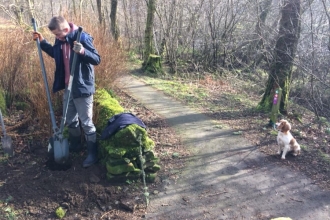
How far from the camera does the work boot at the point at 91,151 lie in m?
4.49

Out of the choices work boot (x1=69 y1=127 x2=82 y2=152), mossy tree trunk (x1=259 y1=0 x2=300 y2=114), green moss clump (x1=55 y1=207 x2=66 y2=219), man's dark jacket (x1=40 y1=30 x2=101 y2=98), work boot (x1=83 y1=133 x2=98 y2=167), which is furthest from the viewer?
mossy tree trunk (x1=259 y1=0 x2=300 y2=114)

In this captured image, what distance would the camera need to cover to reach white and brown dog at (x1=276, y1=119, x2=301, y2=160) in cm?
522

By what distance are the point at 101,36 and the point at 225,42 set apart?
27.5 feet

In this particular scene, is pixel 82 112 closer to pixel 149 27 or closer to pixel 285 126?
pixel 285 126

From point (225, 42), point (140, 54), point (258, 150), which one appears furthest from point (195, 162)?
point (140, 54)

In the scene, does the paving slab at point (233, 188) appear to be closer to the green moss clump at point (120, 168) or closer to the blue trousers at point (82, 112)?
the green moss clump at point (120, 168)

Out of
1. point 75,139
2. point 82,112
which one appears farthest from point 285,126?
point 75,139

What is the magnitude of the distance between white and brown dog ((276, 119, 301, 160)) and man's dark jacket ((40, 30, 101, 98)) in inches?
127

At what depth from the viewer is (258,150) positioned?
18.7 feet

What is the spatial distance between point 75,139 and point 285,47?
17.2ft

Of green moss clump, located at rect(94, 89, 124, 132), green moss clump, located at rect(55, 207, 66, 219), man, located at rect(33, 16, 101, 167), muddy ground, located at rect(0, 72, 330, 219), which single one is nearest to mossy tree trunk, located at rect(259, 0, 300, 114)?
muddy ground, located at rect(0, 72, 330, 219)

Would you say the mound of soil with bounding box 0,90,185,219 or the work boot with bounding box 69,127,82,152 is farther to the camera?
the work boot with bounding box 69,127,82,152

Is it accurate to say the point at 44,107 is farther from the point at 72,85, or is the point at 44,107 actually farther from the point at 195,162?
the point at 195,162

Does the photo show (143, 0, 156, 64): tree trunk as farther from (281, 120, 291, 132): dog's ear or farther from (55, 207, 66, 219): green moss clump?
(55, 207, 66, 219): green moss clump
